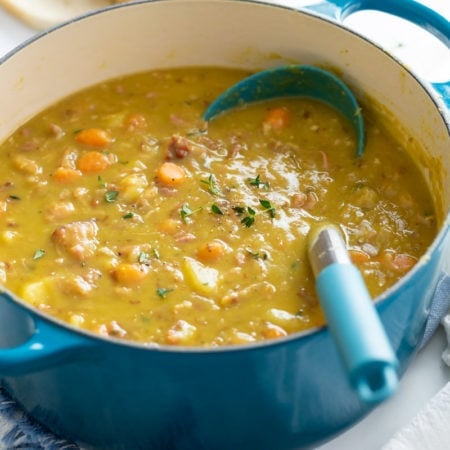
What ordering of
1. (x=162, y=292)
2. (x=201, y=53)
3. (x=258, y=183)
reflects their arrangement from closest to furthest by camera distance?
(x=162, y=292), (x=258, y=183), (x=201, y=53)

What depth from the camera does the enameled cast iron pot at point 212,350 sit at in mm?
1897

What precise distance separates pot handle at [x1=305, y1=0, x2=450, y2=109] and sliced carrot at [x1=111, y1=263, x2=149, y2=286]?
976 millimetres

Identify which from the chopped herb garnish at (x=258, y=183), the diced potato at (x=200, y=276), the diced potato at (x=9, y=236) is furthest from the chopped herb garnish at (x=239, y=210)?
the diced potato at (x=9, y=236)

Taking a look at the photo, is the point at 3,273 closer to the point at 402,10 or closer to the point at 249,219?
the point at 249,219

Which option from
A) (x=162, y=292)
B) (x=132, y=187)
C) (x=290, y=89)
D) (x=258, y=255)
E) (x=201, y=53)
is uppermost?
(x=201, y=53)

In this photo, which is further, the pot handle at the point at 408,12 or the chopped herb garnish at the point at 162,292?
the pot handle at the point at 408,12

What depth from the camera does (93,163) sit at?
9.15 ft

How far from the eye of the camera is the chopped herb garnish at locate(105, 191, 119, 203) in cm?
266

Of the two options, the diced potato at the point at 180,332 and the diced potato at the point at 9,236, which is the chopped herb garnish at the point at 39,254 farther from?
the diced potato at the point at 180,332

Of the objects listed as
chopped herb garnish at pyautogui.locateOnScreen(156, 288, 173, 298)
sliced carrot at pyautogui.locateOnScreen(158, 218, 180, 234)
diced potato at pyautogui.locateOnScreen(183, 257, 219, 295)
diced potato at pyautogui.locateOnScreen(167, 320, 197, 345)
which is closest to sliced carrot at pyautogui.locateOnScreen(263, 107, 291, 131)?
sliced carrot at pyautogui.locateOnScreen(158, 218, 180, 234)

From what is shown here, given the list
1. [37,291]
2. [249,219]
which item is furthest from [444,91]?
[37,291]

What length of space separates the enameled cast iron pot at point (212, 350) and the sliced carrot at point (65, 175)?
32cm

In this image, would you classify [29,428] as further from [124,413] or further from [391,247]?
[391,247]

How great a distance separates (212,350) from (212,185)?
0.94 metres
